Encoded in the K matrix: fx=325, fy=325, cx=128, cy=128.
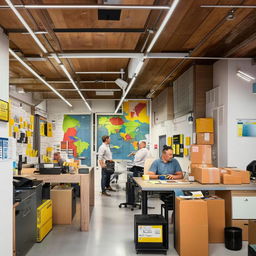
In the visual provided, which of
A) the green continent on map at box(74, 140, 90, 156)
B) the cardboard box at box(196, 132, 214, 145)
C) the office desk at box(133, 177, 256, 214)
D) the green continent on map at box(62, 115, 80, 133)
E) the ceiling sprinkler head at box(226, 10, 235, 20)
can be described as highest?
the ceiling sprinkler head at box(226, 10, 235, 20)

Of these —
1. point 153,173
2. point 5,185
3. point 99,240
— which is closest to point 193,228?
point 99,240

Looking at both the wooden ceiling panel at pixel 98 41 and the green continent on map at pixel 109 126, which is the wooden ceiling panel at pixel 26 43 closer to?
the wooden ceiling panel at pixel 98 41

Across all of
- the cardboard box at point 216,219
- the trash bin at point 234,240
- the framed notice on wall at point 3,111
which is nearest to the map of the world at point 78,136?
the cardboard box at point 216,219

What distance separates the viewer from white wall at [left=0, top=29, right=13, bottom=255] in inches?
153

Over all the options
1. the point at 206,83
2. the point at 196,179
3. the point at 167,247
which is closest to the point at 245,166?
the point at 196,179

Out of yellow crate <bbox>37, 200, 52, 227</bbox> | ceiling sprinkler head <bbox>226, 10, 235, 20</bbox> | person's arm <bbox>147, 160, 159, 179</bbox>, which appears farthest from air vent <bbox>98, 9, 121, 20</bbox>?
yellow crate <bbox>37, 200, 52, 227</bbox>

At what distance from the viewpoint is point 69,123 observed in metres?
13.3

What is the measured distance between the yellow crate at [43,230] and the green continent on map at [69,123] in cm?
777

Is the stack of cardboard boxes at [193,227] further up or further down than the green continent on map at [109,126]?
further down

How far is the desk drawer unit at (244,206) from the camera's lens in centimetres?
500

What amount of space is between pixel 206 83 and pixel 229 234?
4040 mm

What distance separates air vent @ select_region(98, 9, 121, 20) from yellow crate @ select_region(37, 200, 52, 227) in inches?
120

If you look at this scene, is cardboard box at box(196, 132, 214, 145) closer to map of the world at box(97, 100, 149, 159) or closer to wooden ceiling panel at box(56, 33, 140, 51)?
wooden ceiling panel at box(56, 33, 140, 51)

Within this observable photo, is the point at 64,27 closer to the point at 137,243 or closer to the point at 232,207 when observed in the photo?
the point at 137,243
